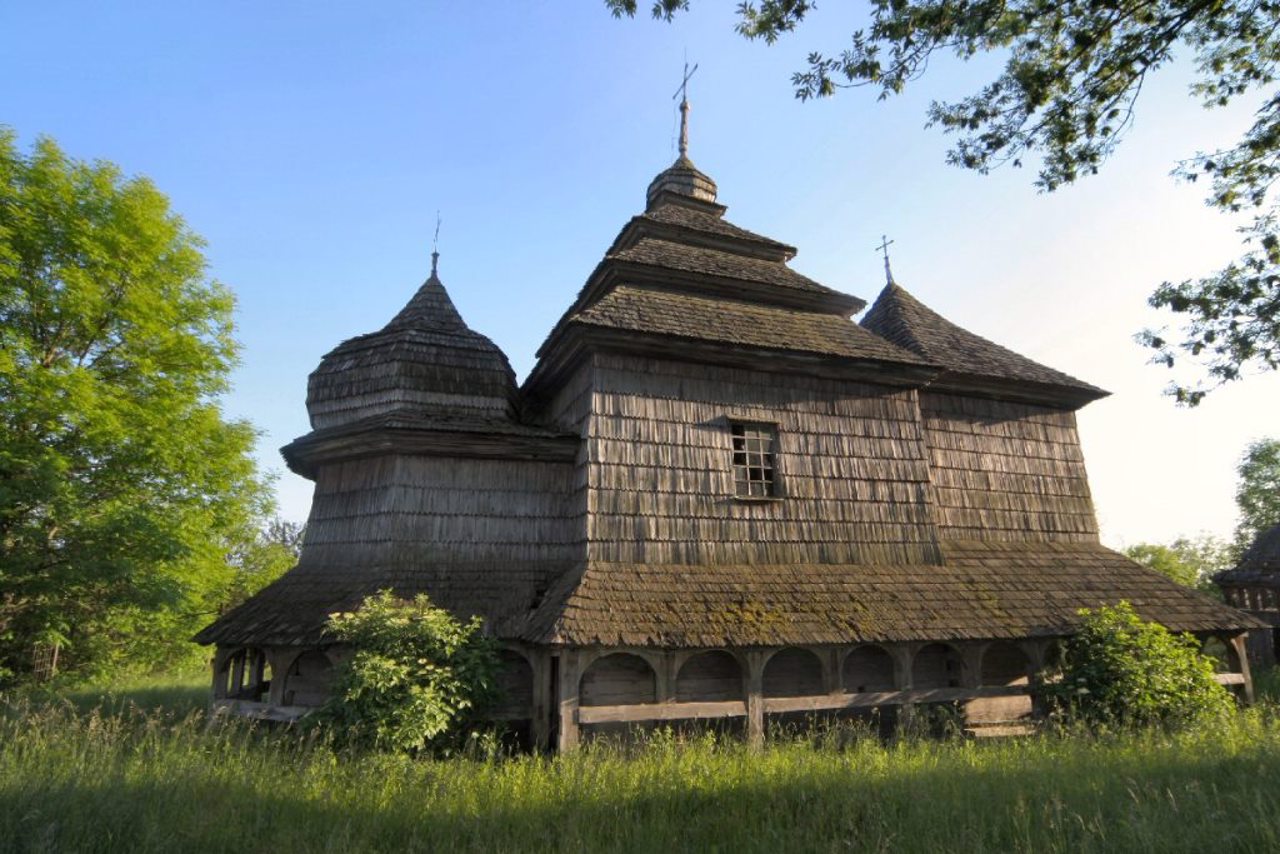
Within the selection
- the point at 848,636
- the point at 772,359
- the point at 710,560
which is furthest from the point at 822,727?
the point at 772,359

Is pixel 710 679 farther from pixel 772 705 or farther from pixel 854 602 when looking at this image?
pixel 854 602

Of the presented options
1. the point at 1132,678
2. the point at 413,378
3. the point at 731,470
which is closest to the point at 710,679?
the point at 731,470

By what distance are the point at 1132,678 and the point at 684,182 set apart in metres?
14.0

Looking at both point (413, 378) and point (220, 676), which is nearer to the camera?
point (220, 676)

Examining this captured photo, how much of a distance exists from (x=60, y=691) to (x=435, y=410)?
10.7 meters

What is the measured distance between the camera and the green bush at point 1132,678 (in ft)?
30.9

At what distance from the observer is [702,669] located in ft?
32.4

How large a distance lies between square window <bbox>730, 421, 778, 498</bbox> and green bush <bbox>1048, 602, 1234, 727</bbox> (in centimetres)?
→ 539

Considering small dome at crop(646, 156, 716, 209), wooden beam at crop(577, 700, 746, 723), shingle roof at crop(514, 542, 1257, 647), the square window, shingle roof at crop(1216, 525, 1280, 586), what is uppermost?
small dome at crop(646, 156, 716, 209)

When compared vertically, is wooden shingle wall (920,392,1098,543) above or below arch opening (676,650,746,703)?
above

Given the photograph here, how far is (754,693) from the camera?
8984 mm

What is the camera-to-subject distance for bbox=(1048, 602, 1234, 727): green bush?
30.9 feet

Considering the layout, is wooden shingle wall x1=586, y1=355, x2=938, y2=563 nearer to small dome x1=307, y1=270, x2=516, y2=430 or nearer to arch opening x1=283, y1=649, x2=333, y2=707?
small dome x1=307, y1=270, x2=516, y2=430

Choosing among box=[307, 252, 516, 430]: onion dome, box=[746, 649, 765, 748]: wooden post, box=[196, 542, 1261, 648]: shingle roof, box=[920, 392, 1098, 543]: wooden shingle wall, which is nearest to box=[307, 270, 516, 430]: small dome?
box=[307, 252, 516, 430]: onion dome
